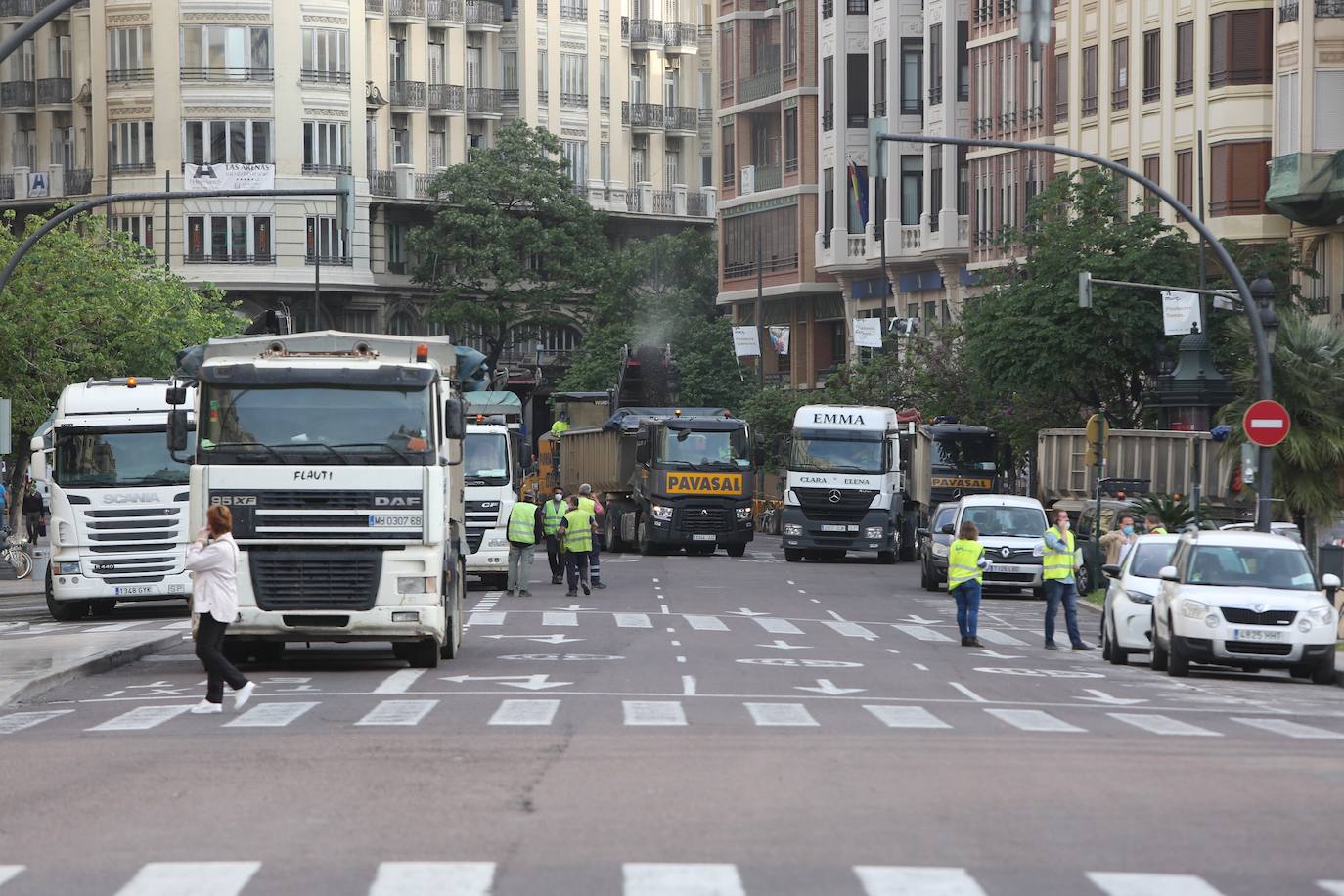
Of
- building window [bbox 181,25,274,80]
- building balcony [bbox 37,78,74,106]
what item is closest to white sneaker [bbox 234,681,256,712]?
building window [bbox 181,25,274,80]

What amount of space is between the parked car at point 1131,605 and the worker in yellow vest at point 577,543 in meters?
12.9

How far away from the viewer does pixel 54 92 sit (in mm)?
86125

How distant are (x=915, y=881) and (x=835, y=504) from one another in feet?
139

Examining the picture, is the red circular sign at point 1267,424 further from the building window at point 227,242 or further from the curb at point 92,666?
the building window at point 227,242

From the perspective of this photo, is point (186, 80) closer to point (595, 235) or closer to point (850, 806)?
point (595, 235)

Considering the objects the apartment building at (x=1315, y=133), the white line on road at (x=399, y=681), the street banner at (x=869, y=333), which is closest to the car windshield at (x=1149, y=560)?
the white line on road at (x=399, y=681)

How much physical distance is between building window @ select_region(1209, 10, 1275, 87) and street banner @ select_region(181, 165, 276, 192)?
118 ft

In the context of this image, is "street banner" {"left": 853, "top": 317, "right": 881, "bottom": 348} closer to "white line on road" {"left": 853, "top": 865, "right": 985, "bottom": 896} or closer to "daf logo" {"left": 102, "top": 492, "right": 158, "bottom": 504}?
"daf logo" {"left": 102, "top": 492, "right": 158, "bottom": 504}

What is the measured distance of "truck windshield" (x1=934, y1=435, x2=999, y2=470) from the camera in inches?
2352

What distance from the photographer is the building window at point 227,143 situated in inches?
3250

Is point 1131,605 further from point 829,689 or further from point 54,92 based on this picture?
point 54,92

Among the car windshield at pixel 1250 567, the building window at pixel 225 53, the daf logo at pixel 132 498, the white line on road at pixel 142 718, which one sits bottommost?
the white line on road at pixel 142 718

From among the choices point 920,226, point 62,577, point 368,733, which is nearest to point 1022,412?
point 920,226

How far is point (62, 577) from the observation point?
33.1 meters
